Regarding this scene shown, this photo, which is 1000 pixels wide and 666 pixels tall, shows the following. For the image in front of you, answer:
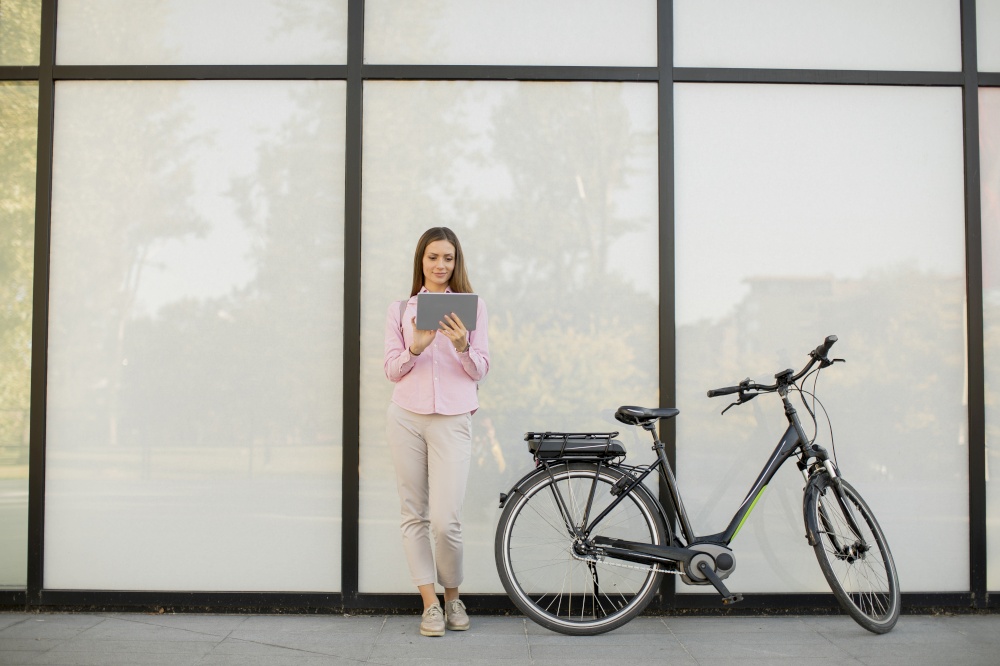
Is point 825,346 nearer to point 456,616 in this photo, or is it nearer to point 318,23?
point 456,616

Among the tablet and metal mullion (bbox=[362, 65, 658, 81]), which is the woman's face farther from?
metal mullion (bbox=[362, 65, 658, 81])

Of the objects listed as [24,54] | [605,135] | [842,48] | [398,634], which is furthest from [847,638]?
[24,54]

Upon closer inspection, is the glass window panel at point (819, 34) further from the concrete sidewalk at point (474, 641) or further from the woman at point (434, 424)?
the concrete sidewalk at point (474, 641)

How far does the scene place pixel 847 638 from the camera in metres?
3.62

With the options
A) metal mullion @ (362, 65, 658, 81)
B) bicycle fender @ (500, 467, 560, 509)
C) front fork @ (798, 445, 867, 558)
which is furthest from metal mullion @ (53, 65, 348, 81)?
front fork @ (798, 445, 867, 558)

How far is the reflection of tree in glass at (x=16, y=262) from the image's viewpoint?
4.03 meters

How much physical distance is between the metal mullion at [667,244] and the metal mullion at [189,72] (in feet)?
5.18

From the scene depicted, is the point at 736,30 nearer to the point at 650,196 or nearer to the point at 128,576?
the point at 650,196

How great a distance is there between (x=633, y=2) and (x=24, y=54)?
10.0ft

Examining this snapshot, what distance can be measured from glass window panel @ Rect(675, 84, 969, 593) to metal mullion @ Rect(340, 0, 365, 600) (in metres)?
1.57

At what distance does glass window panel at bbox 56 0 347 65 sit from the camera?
13.5 feet

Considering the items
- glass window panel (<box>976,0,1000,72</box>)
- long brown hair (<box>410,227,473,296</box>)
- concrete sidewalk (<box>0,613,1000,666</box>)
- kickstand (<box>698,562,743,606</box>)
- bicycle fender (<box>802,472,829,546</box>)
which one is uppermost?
glass window panel (<box>976,0,1000,72</box>)

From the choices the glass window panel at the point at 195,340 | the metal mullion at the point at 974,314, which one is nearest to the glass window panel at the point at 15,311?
the glass window panel at the point at 195,340

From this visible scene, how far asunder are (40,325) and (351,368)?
153 centimetres
